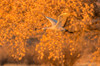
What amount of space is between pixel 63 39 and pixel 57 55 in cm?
46

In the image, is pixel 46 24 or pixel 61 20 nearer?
pixel 61 20

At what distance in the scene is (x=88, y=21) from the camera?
24.2ft

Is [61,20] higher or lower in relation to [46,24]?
higher

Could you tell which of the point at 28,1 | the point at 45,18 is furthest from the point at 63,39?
the point at 28,1

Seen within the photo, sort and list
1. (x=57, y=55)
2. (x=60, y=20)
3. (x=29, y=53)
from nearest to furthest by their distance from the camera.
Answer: (x=60, y=20) → (x=57, y=55) → (x=29, y=53)

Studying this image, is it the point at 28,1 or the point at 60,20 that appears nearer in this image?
the point at 60,20

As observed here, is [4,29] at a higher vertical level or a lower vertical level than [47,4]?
lower

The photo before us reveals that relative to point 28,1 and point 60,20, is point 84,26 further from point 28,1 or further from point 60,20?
point 28,1

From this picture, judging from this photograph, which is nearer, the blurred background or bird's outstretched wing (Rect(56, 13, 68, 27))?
bird's outstretched wing (Rect(56, 13, 68, 27))

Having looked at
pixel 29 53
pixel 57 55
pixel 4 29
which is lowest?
pixel 29 53

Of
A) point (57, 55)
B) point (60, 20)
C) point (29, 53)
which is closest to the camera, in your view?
point (60, 20)

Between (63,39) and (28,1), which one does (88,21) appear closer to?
(63,39)

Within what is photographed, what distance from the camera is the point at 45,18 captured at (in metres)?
→ 7.77

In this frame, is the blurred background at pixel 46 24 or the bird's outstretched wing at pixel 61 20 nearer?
the bird's outstretched wing at pixel 61 20
